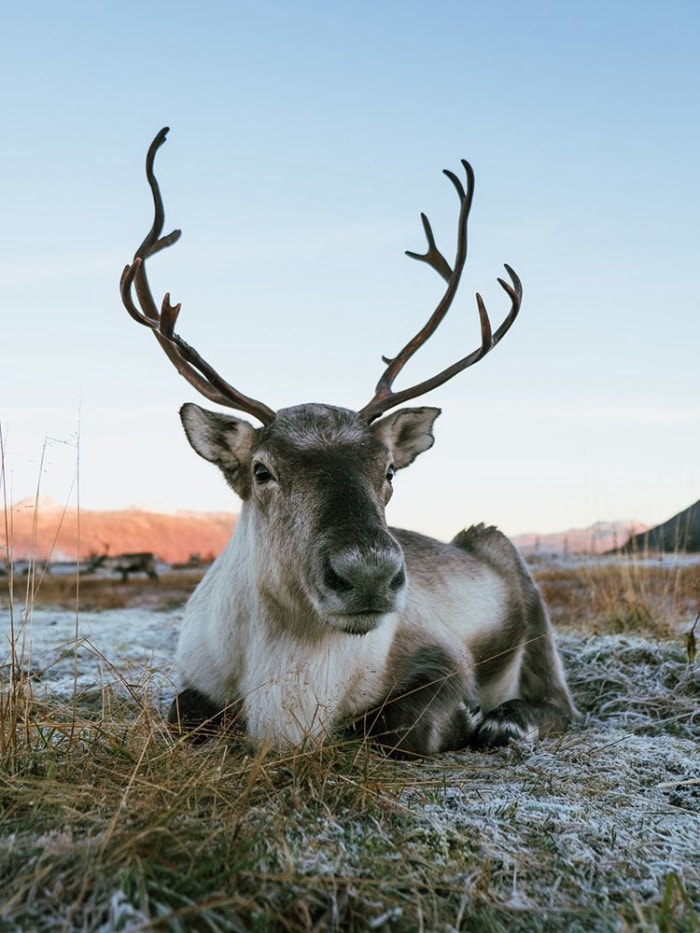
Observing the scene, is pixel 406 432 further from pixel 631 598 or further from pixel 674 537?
pixel 674 537

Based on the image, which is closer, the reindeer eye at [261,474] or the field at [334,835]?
the field at [334,835]

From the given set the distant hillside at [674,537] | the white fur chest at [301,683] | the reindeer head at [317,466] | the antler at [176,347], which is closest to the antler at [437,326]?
the reindeer head at [317,466]

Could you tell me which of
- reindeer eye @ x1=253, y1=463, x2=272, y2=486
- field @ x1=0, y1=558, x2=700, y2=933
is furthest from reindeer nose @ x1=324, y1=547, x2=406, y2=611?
reindeer eye @ x1=253, y1=463, x2=272, y2=486

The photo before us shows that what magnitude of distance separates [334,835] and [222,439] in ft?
8.61

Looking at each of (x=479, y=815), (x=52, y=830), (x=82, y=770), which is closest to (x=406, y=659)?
(x=479, y=815)

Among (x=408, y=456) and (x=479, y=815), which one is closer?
(x=479, y=815)

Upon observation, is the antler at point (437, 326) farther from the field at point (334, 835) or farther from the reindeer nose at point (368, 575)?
the field at point (334, 835)

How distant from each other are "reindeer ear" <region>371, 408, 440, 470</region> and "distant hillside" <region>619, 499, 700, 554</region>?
652 cm

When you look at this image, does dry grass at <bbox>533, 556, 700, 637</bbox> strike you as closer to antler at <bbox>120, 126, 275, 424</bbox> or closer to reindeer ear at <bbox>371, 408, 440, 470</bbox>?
reindeer ear at <bbox>371, 408, 440, 470</bbox>

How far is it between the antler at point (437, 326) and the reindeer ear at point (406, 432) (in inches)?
4.9

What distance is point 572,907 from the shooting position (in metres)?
3.08

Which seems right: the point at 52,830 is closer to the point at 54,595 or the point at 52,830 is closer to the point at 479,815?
the point at 479,815

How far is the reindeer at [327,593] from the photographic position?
453 centimetres

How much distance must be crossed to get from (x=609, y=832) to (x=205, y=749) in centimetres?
193
